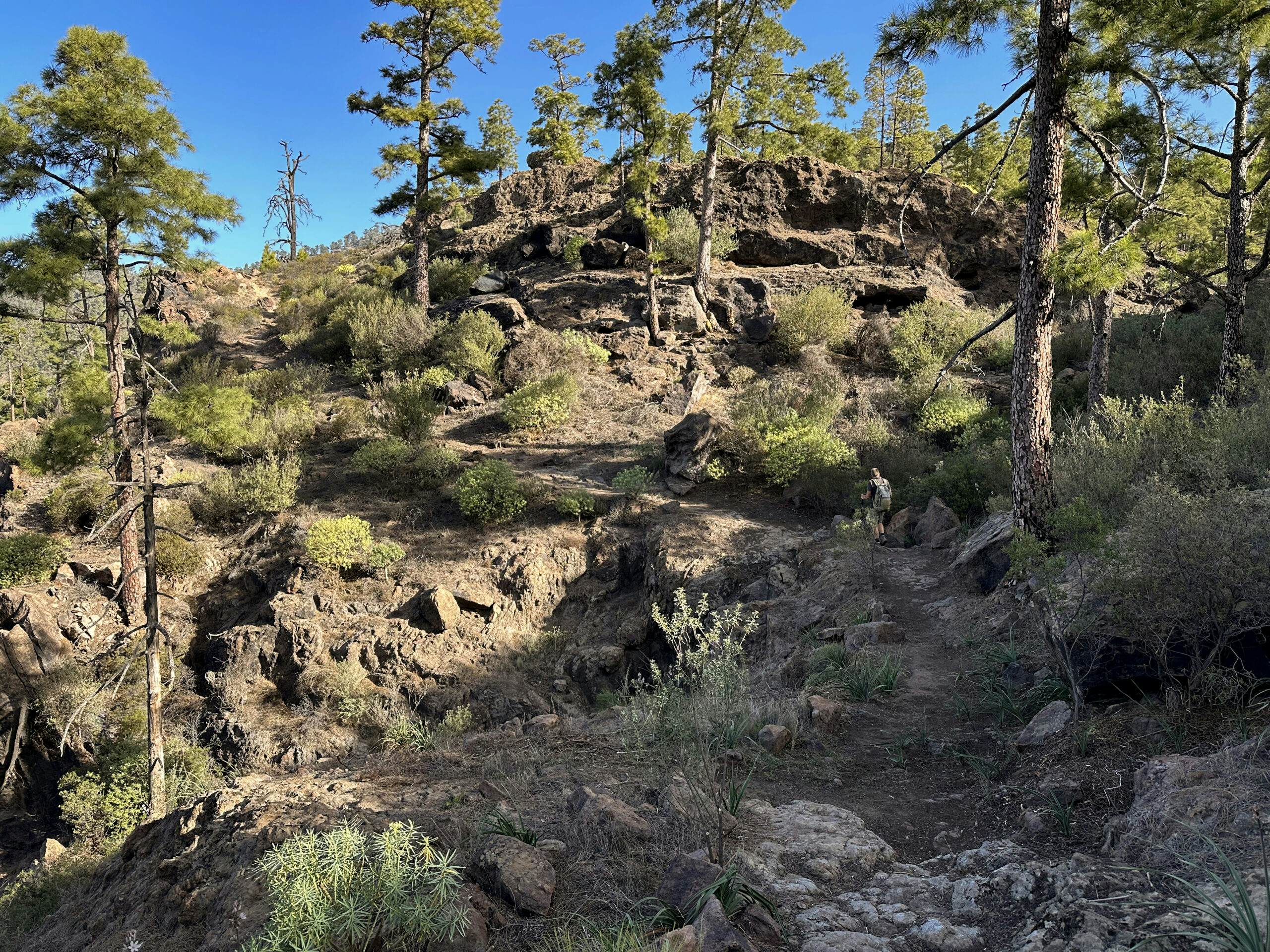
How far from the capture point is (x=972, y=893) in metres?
3.28

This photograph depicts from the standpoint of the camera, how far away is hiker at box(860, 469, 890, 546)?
11.0 metres

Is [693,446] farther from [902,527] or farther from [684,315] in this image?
[684,315]

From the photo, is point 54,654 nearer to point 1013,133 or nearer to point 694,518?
point 694,518

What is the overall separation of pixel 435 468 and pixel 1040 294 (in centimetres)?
1070

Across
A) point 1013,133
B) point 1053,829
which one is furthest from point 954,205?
point 1053,829

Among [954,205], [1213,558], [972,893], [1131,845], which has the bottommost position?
[972,893]

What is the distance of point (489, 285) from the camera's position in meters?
23.8

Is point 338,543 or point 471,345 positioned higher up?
point 471,345

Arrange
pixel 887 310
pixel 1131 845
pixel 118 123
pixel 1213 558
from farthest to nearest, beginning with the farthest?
pixel 887 310 < pixel 118 123 < pixel 1213 558 < pixel 1131 845

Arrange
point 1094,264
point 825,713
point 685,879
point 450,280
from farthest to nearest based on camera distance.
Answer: point 450,280 < point 1094,264 < point 825,713 < point 685,879

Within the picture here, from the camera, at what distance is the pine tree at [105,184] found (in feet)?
29.6

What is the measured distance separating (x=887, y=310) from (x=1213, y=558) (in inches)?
717

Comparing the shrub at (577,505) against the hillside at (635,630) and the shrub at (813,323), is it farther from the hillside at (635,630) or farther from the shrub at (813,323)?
the shrub at (813,323)

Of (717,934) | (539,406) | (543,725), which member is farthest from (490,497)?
(717,934)
